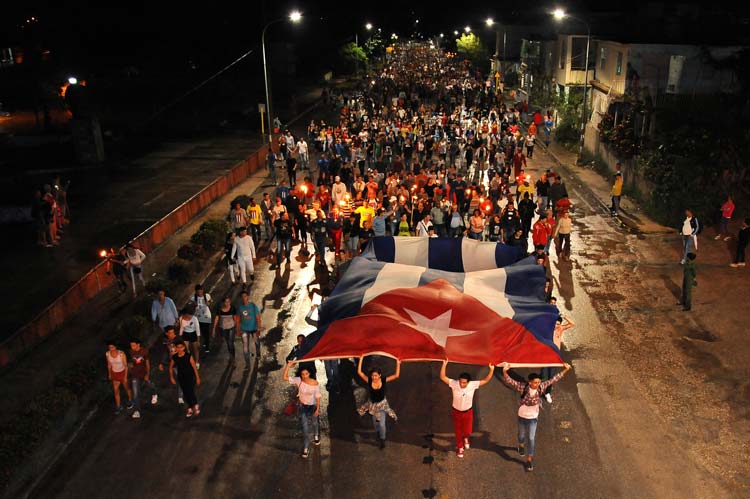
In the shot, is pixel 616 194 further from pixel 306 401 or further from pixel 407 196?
pixel 306 401

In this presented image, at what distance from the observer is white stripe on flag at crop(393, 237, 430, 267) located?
518 inches

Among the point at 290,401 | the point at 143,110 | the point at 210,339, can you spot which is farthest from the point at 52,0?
the point at 290,401

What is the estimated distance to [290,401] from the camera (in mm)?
11250

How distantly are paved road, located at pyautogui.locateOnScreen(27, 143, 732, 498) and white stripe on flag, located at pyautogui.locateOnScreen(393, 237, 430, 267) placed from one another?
82.4 inches

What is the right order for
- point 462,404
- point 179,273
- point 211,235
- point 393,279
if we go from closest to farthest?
point 462,404, point 393,279, point 179,273, point 211,235

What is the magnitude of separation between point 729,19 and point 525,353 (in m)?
40.6

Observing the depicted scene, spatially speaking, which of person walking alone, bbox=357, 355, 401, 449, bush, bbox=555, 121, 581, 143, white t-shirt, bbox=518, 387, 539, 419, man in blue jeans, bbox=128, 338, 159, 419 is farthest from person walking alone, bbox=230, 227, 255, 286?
bush, bbox=555, 121, 581, 143

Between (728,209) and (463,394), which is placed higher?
(728,209)

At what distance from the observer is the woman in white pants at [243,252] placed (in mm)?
15773

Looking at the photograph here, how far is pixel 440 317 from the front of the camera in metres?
10.6

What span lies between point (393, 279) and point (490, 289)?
65.0 inches

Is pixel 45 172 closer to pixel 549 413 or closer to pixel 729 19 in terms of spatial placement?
pixel 549 413

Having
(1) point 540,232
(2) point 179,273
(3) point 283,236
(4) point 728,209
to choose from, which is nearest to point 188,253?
(2) point 179,273

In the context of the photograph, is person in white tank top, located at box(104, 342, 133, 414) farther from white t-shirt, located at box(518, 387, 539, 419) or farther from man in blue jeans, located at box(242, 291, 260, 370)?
white t-shirt, located at box(518, 387, 539, 419)
